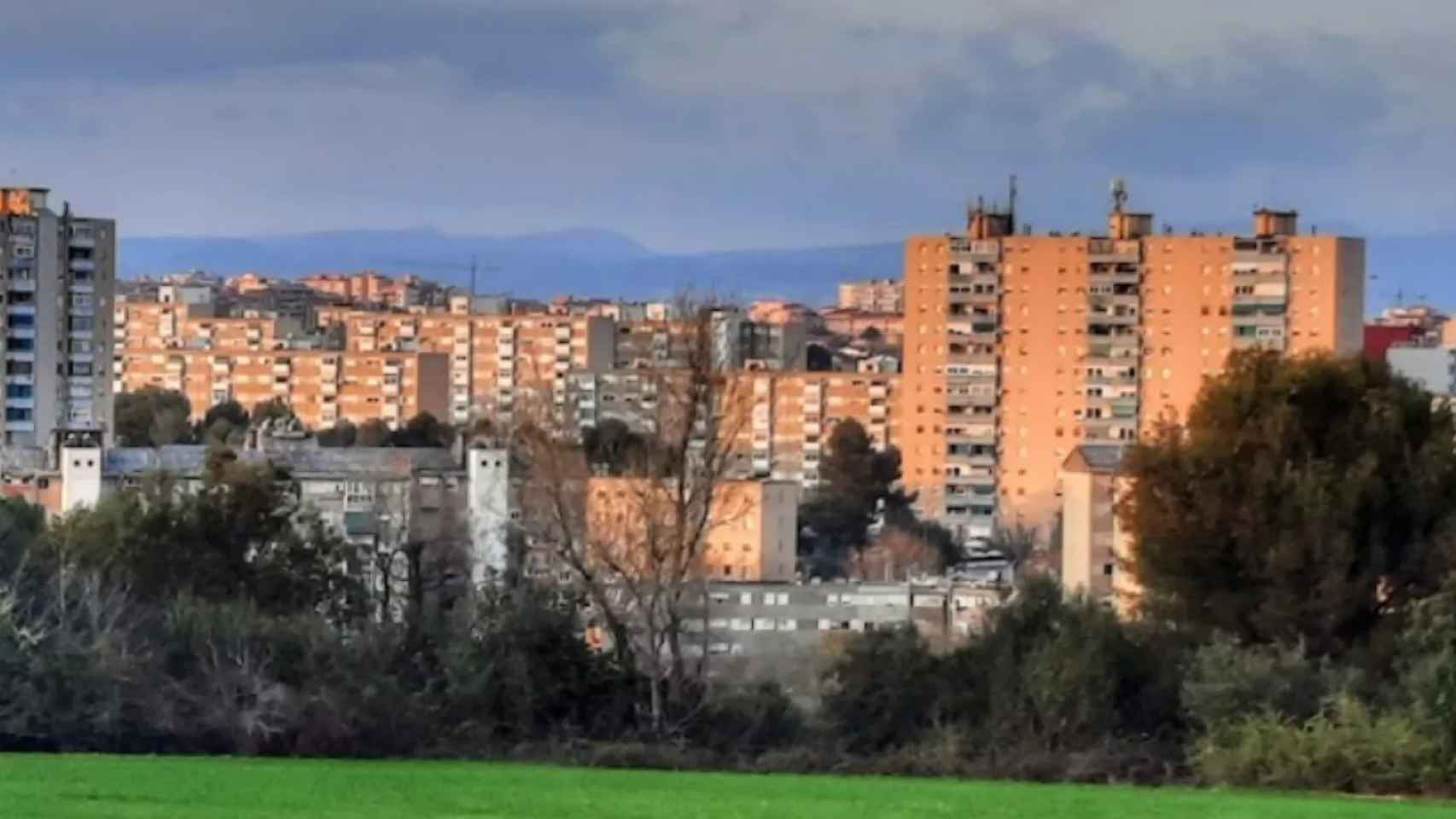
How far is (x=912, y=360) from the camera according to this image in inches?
3049

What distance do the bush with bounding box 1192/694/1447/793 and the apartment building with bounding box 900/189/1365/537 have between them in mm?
51261

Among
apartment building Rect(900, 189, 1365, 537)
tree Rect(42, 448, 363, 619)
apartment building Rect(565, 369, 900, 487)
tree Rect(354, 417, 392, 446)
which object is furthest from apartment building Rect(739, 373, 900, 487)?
tree Rect(42, 448, 363, 619)

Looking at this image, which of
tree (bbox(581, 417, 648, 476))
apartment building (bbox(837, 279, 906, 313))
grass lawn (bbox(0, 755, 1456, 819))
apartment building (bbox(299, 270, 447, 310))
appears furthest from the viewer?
apartment building (bbox(837, 279, 906, 313))

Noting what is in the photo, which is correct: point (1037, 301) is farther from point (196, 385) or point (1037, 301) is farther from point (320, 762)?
point (320, 762)

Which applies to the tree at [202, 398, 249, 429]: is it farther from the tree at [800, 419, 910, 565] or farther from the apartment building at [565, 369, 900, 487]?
the tree at [800, 419, 910, 565]

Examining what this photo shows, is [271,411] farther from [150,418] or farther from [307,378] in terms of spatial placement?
[307,378]

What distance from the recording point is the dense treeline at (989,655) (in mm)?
21453

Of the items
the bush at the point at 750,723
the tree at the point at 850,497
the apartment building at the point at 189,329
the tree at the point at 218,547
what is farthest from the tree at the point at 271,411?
the bush at the point at 750,723

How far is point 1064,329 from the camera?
75.8 m

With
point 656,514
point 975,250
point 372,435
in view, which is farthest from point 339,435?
point 656,514

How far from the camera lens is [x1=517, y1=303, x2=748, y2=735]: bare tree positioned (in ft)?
80.1

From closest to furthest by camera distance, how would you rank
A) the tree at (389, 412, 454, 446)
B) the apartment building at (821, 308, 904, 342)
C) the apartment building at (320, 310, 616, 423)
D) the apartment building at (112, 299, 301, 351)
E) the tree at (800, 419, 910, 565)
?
the tree at (800, 419, 910, 565)
the tree at (389, 412, 454, 446)
the apartment building at (320, 310, 616, 423)
the apartment building at (112, 299, 301, 351)
the apartment building at (821, 308, 904, 342)

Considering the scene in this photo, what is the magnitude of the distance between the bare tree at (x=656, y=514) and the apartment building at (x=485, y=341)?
6640 cm

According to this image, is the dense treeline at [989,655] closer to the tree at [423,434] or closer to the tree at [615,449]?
the tree at [615,449]
